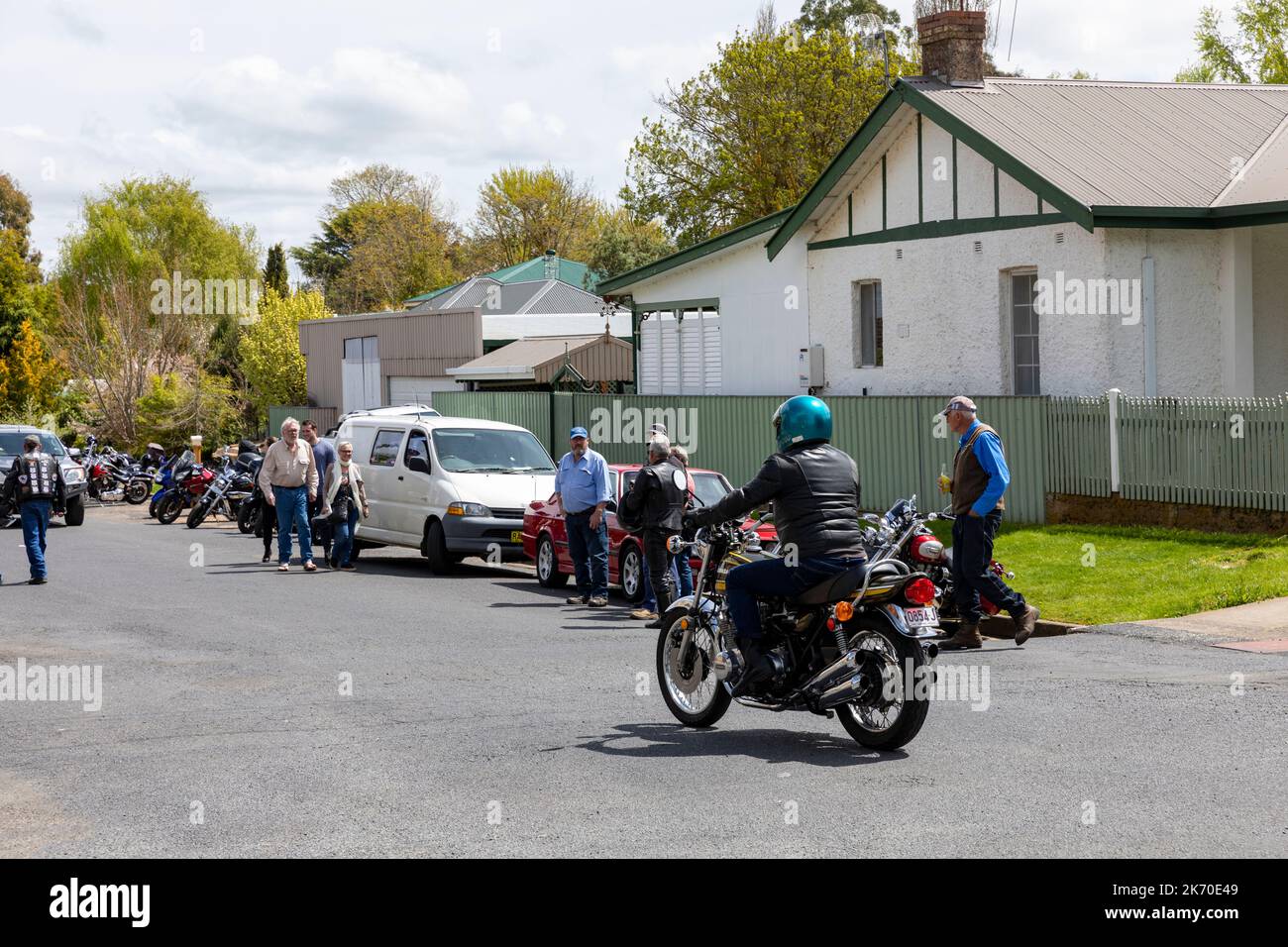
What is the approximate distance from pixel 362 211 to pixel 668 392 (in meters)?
59.0

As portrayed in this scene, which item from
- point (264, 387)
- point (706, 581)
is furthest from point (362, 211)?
point (706, 581)

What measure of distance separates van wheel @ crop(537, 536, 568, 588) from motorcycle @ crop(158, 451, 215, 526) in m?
14.0

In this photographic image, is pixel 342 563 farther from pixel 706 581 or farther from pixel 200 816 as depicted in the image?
pixel 200 816

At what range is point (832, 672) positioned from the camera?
8375mm

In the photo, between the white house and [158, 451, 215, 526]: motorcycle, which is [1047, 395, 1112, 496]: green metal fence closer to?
the white house

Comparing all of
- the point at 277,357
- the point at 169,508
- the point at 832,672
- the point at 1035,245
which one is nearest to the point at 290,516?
the point at 1035,245

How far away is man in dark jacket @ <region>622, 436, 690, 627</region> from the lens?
570 inches

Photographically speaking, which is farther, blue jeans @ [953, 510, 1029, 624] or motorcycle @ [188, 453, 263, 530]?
motorcycle @ [188, 453, 263, 530]

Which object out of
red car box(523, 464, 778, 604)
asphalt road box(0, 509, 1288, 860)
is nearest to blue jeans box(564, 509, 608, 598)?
red car box(523, 464, 778, 604)

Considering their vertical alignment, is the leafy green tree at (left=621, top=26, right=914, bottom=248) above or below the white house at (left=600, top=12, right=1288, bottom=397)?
above

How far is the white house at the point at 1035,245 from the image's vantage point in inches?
818

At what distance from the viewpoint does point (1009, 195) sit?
2219cm
